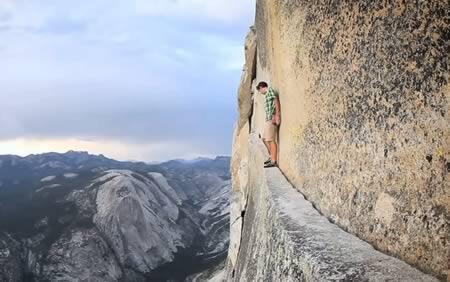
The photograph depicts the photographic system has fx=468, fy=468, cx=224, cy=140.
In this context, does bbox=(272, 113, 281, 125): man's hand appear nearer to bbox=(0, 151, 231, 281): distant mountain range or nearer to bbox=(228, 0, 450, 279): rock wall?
bbox=(228, 0, 450, 279): rock wall

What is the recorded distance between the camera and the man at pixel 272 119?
1137 cm

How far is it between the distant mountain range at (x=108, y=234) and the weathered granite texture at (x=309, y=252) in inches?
2409

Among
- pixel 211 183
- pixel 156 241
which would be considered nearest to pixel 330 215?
pixel 156 241

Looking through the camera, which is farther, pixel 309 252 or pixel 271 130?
pixel 271 130

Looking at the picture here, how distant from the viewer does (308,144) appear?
26.7 ft

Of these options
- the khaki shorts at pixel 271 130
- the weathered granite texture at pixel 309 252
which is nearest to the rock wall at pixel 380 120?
the weathered granite texture at pixel 309 252

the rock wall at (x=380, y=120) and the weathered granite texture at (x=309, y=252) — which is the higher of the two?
the rock wall at (x=380, y=120)

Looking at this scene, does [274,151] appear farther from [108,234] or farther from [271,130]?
[108,234]

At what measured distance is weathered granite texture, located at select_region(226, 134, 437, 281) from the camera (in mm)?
4418

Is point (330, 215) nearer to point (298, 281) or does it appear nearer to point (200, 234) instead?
point (298, 281)

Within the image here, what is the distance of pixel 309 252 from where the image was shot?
5.08 meters

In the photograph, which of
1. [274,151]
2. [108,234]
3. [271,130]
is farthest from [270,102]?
[108,234]

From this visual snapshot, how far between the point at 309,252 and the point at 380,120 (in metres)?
1.68

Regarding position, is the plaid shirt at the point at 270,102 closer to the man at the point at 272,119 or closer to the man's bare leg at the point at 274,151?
the man at the point at 272,119
